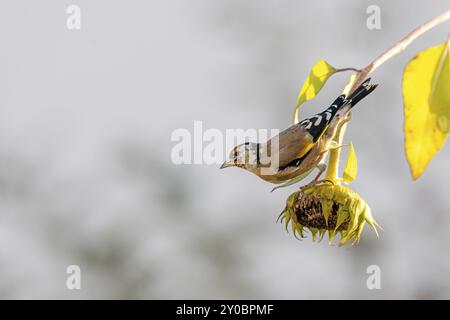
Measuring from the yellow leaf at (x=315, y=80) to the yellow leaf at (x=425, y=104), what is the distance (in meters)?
0.32

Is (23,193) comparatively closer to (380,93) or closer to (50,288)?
(50,288)

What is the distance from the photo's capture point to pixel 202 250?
7.14 metres

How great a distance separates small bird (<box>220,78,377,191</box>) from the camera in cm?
188

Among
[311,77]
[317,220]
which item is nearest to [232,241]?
[317,220]

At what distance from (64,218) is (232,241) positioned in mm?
1431

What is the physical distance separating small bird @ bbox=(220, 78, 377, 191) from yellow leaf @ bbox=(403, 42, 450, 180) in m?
0.28

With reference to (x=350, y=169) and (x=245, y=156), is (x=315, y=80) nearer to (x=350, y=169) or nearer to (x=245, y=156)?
(x=350, y=169)

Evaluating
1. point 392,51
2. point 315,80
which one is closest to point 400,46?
point 392,51

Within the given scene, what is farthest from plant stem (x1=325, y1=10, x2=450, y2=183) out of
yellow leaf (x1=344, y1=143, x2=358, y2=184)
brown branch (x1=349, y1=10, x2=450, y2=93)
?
yellow leaf (x1=344, y1=143, x2=358, y2=184)

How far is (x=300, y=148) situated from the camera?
2.27 metres

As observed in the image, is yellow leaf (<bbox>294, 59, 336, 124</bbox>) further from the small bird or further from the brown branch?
the brown branch

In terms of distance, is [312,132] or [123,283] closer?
[312,132]

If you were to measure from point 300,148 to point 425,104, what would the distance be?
1069mm

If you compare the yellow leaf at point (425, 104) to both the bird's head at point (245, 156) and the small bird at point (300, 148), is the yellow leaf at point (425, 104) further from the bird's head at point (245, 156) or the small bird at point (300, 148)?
the bird's head at point (245, 156)
